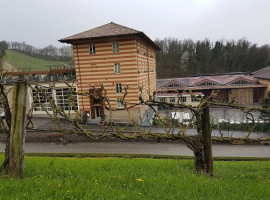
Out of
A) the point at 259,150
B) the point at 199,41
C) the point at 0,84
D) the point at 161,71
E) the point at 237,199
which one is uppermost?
the point at 199,41

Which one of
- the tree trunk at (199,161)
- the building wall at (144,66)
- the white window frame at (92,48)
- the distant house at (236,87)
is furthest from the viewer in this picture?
the distant house at (236,87)

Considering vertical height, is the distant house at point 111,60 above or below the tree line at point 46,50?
below

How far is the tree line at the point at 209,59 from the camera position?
205ft

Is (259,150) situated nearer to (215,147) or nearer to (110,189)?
(215,147)

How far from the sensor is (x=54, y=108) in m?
5.29

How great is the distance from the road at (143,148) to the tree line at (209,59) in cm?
4436

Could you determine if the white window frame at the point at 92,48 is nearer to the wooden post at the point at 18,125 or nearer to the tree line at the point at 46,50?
the wooden post at the point at 18,125

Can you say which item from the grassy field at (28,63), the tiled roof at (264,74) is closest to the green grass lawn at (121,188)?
the tiled roof at (264,74)

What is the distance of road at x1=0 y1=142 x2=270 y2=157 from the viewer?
1597 cm

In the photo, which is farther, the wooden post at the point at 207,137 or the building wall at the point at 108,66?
the building wall at the point at 108,66

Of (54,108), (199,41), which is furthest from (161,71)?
(54,108)

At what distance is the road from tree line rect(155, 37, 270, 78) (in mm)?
44357

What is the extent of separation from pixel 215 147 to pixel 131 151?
6.37m

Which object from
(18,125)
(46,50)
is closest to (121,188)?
(18,125)
